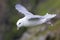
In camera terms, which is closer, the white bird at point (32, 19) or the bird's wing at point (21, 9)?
the white bird at point (32, 19)

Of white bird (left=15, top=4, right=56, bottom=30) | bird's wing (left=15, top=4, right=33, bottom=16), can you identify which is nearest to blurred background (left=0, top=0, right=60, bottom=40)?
bird's wing (left=15, top=4, right=33, bottom=16)

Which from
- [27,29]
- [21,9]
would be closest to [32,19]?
[21,9]

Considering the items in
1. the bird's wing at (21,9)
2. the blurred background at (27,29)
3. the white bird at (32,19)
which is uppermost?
the blurred background at (27,29)

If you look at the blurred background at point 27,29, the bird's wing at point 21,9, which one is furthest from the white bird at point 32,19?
the blurred background at point 27,29

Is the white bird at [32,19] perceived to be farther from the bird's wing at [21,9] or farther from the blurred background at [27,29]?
the blurred background at [27,29]

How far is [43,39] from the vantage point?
2852mm

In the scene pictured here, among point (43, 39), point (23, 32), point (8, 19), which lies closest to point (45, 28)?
point (43, 39)

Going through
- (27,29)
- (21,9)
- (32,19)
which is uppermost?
(27,29)

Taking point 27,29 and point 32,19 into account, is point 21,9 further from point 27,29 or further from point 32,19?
point 27,29

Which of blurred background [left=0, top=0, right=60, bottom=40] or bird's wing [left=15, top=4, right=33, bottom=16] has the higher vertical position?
blurred background [left=0, top=0, right=60, bottom=40]

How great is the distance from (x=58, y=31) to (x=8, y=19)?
92 centimetres

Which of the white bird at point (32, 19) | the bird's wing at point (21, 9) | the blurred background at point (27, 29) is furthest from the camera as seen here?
the blurred background at point (27, 29)

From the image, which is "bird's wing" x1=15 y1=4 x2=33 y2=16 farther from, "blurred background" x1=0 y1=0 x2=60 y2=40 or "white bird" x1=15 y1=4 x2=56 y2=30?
"blurred background" x1=0 y1=0 x2=60 y2=40

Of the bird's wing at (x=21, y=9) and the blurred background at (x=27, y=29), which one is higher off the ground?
the blurred background at (x=27, y=29)
